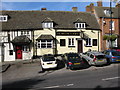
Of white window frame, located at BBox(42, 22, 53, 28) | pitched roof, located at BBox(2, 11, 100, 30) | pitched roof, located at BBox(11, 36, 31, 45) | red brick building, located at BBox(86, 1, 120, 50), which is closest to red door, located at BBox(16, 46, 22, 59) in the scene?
pitched roof, located at BBox(11, 36, 31, 45)

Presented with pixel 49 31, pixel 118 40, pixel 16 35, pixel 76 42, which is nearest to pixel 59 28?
pixel 49 31

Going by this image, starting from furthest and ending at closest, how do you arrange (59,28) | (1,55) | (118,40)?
(118,40)
(59,28)
(1,55)

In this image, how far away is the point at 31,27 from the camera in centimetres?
2264

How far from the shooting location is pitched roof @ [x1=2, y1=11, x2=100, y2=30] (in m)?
22.9

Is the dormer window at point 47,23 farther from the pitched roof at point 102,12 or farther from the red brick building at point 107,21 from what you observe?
the pitched roof at point 102,12

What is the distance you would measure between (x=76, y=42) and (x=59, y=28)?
4.16 metres

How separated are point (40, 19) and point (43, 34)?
347cm

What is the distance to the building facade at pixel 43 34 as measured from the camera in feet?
72.6

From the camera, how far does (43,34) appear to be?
75.1 feet

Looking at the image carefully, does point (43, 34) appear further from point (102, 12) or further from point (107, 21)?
point (102, 12)

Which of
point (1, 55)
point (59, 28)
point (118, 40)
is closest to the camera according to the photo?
point (1, 55)

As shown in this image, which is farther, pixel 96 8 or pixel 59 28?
pixel 96 8

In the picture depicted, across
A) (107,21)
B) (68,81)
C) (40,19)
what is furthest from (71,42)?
(68,81)

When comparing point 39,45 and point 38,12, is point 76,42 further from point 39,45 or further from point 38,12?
point 38,12
